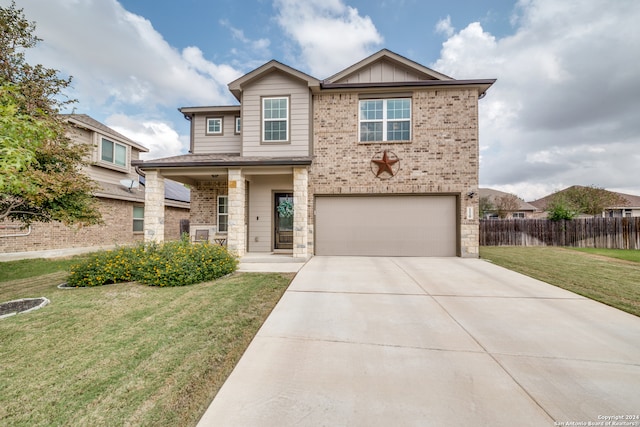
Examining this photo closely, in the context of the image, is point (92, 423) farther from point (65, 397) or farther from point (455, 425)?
point (455, 425)

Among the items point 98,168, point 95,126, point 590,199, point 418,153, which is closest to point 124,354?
point 418,153

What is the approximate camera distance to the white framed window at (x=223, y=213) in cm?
1066

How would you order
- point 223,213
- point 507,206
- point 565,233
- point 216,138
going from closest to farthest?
1. point 223,213
2. point 216,138
3. point 565,233
4. point 507,206

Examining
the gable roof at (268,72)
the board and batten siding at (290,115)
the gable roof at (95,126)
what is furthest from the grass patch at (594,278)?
the gable roof at (95,126)

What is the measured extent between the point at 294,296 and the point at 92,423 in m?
3.02

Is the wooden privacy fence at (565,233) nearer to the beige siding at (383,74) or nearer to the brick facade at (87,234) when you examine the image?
the beige siding at (383,74)

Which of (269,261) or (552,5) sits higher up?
(552,5)

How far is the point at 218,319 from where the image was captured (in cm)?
356

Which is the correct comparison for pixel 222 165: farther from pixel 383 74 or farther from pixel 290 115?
pixel 383 74

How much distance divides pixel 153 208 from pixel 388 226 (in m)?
8.20

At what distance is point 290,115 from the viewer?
29.9ft

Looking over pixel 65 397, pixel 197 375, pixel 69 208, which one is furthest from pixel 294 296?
pixel 69 208

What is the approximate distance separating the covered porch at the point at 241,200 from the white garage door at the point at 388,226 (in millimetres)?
1226

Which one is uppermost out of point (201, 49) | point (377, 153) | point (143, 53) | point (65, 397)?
point (201, 49)
